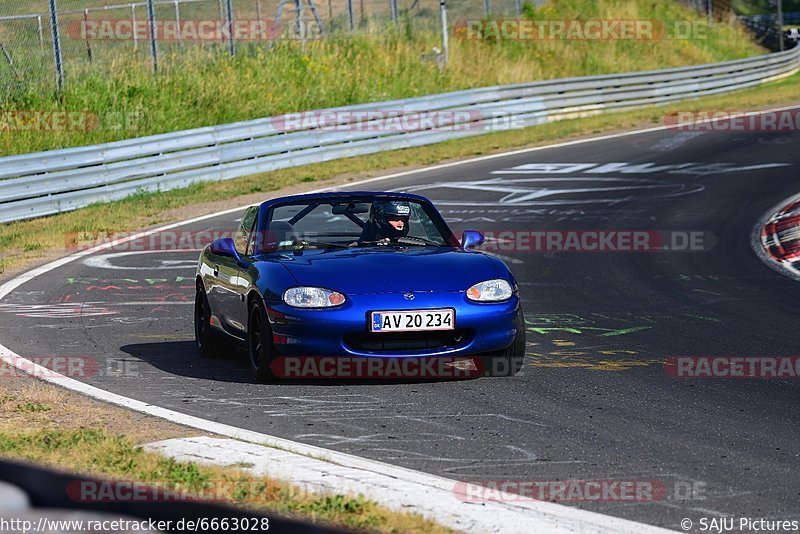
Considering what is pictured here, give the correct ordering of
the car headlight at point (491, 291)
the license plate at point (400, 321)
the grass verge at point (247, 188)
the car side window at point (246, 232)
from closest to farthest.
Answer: the license plate at point (400, 321) → the car headlight at point (491, 291) → the car side window at point (246, 232) → the grass verge at point (247, 188)

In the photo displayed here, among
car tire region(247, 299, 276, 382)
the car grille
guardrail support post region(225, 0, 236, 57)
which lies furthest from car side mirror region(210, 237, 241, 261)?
guardrail support post region(225, 0, 236, 57)

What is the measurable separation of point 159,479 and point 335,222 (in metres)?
4.08

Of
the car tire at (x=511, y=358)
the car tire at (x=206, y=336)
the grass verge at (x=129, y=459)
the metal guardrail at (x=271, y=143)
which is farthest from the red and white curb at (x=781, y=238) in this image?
the metal guardrail at (x=271, y=143)

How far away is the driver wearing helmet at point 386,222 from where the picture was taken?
31.5 feet

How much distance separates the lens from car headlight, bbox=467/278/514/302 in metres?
8.50

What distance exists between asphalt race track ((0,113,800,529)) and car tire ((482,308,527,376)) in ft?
0.33

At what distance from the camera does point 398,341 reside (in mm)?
8320

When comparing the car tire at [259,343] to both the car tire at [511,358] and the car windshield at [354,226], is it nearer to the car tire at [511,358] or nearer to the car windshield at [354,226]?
the car windshield at [354,226]

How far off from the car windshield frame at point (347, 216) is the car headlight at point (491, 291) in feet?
3.27

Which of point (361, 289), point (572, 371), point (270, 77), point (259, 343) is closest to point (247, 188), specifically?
point (270, 77)

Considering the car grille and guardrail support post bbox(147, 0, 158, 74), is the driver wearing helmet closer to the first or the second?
the car grille

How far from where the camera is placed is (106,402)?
26.4ft

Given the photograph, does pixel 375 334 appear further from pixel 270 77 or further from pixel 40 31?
pixel 270 77

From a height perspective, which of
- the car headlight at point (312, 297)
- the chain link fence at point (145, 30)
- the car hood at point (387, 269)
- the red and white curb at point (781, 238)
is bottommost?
the red and white curb at point (781, 238)
